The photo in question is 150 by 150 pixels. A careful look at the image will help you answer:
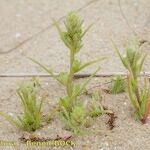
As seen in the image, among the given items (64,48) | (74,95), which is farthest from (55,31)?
(74,95)

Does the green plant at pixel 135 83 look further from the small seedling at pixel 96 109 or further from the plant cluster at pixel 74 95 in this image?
the small seedling at pixel 96 109

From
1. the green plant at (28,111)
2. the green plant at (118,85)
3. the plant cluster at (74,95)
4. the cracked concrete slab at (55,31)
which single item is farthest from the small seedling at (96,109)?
the cracked concrete slab at (55,31)

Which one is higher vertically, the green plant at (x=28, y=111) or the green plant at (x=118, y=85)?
the green plant at (x=118, y=85)

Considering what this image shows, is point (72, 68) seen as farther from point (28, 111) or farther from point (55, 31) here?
point (55, 31)

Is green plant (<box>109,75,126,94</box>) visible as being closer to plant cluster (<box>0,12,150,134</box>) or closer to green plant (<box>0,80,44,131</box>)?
plant cluster (<box>0,12,150,134</box>)

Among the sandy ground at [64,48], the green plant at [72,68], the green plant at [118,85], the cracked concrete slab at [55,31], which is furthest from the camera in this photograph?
the cracked concrete slab at [55,31]

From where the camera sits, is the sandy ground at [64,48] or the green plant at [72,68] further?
the sandy ground at [64,48]

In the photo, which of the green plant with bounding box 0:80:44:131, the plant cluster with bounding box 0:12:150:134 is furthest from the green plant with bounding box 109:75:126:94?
the green plant with bounding box 0:80:44:131
